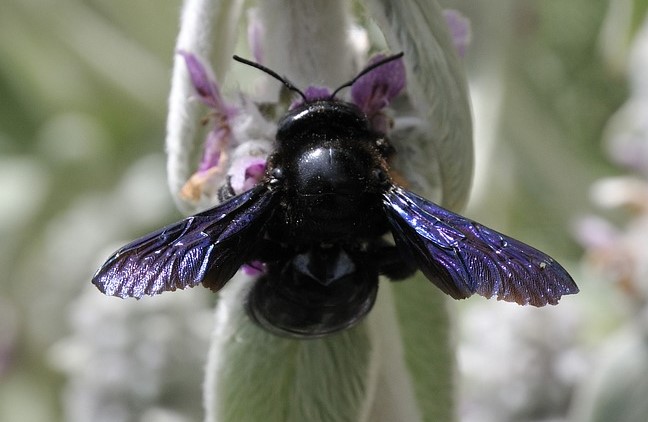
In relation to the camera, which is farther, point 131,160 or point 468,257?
point 131,160

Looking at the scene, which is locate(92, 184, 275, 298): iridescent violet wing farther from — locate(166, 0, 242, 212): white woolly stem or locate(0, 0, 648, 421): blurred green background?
locate(0, 0, 648, 421): blurred green background

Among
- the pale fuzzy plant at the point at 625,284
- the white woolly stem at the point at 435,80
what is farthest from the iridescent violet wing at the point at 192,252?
the pale fuzzy plant at the point at 625,284

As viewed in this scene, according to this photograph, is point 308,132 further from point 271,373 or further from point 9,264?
point 9,264

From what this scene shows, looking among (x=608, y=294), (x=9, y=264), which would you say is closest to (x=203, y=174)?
(x=608, y=294)

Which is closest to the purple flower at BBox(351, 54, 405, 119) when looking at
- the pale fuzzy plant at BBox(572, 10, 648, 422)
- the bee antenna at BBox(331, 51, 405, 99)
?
the bee antenna at BBox(331, 51, 405, 99)

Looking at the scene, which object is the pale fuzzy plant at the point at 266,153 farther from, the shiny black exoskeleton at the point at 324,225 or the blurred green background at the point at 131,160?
the blurred green background at the point at 131,160

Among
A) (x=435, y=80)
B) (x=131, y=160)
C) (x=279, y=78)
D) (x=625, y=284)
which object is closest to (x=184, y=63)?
(x=279, y=78)

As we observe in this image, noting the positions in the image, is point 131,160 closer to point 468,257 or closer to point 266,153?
point 266,153
